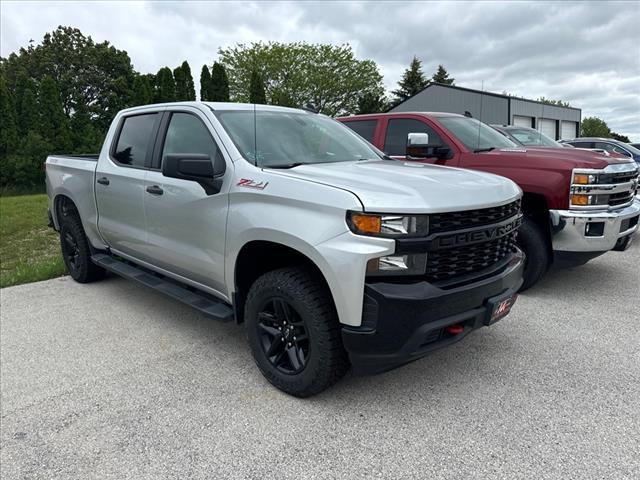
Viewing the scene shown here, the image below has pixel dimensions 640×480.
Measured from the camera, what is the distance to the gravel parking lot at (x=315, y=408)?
2.37m

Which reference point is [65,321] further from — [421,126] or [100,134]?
[100,134]

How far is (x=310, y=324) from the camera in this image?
2.70 metres

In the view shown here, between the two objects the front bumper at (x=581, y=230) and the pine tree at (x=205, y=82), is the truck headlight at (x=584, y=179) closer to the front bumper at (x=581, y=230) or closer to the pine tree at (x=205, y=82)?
the front bumper at (x=581, y=230)

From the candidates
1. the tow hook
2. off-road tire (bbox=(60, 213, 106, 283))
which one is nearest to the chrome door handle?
off-road tire (bbox=(60, 213, 106, 283))

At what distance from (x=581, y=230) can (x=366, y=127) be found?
121 inches

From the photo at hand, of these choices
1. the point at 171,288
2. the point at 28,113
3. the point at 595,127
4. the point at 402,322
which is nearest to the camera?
the point at 402,322

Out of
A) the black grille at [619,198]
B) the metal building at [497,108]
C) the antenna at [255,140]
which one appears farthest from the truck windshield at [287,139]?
the metal building at [497,108]

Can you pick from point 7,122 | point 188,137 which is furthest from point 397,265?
point 7,122

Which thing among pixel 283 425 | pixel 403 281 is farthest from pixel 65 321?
pixel 403 281

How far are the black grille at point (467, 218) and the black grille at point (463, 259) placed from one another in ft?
0.39

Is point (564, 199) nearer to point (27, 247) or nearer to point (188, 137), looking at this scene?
point (188, 137)

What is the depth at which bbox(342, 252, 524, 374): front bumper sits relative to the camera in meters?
2.44

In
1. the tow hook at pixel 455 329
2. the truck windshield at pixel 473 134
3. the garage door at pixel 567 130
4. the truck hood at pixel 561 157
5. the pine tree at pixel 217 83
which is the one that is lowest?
the tow hook at pixel 455 329

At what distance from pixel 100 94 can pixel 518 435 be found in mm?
36459
